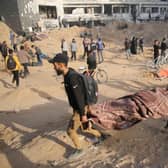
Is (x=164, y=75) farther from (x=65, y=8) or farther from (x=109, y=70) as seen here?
(x=65, y=8)

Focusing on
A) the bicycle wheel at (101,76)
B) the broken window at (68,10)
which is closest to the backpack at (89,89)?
the bicycle wheel at (101,76)

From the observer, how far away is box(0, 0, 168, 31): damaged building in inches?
1446

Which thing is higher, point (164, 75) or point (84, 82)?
point (84, 82)

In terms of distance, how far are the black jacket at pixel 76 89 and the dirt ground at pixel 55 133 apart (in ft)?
3.24

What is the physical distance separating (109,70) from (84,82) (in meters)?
13.8

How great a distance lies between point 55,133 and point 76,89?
7.89 feet

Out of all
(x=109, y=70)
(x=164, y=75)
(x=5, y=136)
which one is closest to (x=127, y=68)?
(x=109, y=70)

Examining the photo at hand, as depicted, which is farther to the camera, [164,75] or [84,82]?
[164,75]

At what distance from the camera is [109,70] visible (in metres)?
18.6

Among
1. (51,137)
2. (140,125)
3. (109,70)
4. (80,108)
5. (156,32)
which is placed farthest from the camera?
(156,32)

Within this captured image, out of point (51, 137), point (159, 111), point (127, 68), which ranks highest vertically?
point (159, 111)

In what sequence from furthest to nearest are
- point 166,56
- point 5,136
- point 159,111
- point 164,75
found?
point 166,56
point 164,75
point 5,136
point 159,111

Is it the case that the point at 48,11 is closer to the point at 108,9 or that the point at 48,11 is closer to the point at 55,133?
the point at 108,9

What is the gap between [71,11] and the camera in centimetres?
5494
